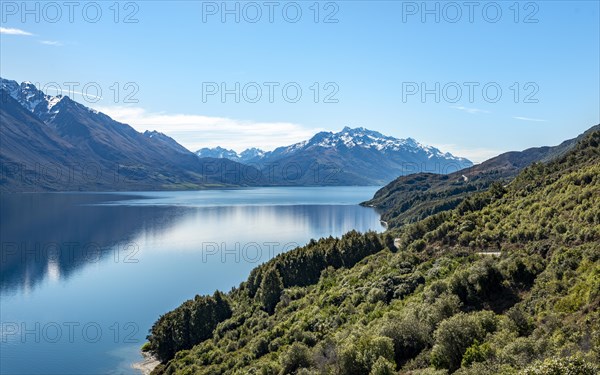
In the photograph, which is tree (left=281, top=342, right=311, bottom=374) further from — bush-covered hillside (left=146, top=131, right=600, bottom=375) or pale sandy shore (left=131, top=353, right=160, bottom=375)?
pale sandy shore (left=131, top=353, right=160, bottom=375)

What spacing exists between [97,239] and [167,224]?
3858cm

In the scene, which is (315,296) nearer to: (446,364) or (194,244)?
(446,364)

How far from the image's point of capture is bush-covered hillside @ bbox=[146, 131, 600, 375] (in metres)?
32.2

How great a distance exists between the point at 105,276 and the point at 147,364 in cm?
5253

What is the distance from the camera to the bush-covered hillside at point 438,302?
3225 cm

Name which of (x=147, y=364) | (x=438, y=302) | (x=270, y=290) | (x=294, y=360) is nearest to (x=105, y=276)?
(x=147, y=364)

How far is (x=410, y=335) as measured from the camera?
126 feet

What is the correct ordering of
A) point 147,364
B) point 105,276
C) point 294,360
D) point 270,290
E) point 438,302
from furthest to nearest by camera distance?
point 105,276 < point 270,290 < point 147,364 < point 294,360 < point 438,302

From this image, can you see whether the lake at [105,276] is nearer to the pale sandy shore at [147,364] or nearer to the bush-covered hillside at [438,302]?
the pale sandy shore at [147,364]

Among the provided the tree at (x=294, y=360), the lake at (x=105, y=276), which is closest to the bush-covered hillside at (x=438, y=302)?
the tree at (x=294, y=360)

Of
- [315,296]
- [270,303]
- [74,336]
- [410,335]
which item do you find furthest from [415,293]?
[74,336]

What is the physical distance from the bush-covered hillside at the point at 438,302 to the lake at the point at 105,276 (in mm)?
11354

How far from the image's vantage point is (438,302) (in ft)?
138

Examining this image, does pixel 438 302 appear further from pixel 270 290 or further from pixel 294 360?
pixel 270 290
